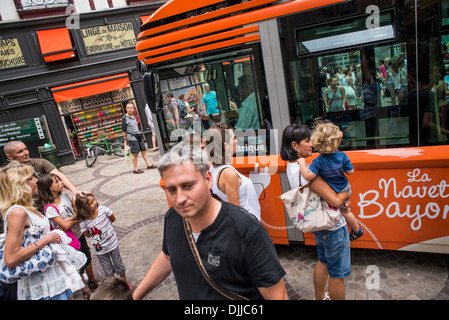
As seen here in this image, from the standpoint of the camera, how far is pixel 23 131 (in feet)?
37.8

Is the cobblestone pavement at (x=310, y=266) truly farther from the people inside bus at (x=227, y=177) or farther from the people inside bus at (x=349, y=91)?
the people inside bus at (x=349, y=91)

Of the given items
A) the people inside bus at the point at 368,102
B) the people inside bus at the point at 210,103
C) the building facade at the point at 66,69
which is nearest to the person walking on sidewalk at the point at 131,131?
the building facade at the point at 66,69

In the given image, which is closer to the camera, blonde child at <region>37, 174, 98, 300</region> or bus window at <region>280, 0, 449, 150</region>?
bus window at <region>280, 0, 449, 150</region>

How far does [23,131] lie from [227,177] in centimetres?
1219

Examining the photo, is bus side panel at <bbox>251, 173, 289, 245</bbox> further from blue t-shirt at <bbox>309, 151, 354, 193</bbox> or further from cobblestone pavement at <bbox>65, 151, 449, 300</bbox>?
blue t-shirt at <bbox>309, 151, 354, 193</bbox>

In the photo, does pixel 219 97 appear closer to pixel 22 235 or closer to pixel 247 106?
pixel 247 106

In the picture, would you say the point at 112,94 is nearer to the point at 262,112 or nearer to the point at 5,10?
the point at 5,10

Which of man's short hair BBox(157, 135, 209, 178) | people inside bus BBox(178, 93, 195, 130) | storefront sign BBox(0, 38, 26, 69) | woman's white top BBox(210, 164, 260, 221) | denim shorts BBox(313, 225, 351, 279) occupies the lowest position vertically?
denim shorts BBox(313, 225, 351, 279)

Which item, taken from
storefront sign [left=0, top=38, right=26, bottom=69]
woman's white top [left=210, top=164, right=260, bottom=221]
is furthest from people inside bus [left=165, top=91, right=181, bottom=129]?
storefront sign [left=0, top=38, right=26, bottom=69]

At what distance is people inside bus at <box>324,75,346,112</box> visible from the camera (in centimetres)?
296

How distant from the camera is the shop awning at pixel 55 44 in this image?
462 inches

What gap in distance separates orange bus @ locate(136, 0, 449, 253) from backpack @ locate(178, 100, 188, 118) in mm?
240

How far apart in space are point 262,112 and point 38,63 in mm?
12265
